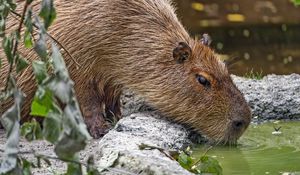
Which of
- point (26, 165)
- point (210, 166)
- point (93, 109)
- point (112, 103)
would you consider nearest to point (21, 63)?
point (26, 165)

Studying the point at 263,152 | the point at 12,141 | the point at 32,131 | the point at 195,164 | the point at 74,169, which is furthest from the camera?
→ the point at 263,152

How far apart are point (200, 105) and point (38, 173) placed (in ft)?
5.42

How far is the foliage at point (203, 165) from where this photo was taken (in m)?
4.59

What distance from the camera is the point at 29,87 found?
612 cm

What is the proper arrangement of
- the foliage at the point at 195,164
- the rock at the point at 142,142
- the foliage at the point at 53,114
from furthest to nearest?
the foliage at the point at 195,164 < the rock at the point at 142,142 < the foliage at the point at 53,114

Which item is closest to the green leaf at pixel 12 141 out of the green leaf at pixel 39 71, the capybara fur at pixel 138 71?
the green leaf at pixel 39 71

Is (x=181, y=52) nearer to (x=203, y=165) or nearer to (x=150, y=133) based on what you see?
(x=150, y=133)

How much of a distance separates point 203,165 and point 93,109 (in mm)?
1594

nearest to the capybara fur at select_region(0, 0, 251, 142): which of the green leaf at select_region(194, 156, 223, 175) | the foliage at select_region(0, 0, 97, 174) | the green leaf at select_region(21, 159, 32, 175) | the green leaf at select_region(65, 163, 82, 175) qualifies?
the green leaf at select_region(194, 156, 223, 175)

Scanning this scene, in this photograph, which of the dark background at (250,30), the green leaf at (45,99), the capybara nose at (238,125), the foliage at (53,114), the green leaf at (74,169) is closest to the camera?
the foliage at (53,114)

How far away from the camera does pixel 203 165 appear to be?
184 inches

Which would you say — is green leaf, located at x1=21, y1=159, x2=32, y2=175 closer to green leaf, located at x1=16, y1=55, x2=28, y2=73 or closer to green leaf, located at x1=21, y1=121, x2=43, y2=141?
green leaf, located at x1=21, y1=121, x2=43, y2=141

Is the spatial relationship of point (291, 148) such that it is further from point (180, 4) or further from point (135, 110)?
point (180, 4)

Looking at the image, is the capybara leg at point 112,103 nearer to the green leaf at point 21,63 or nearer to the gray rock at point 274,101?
the gray rock at point 274,101
